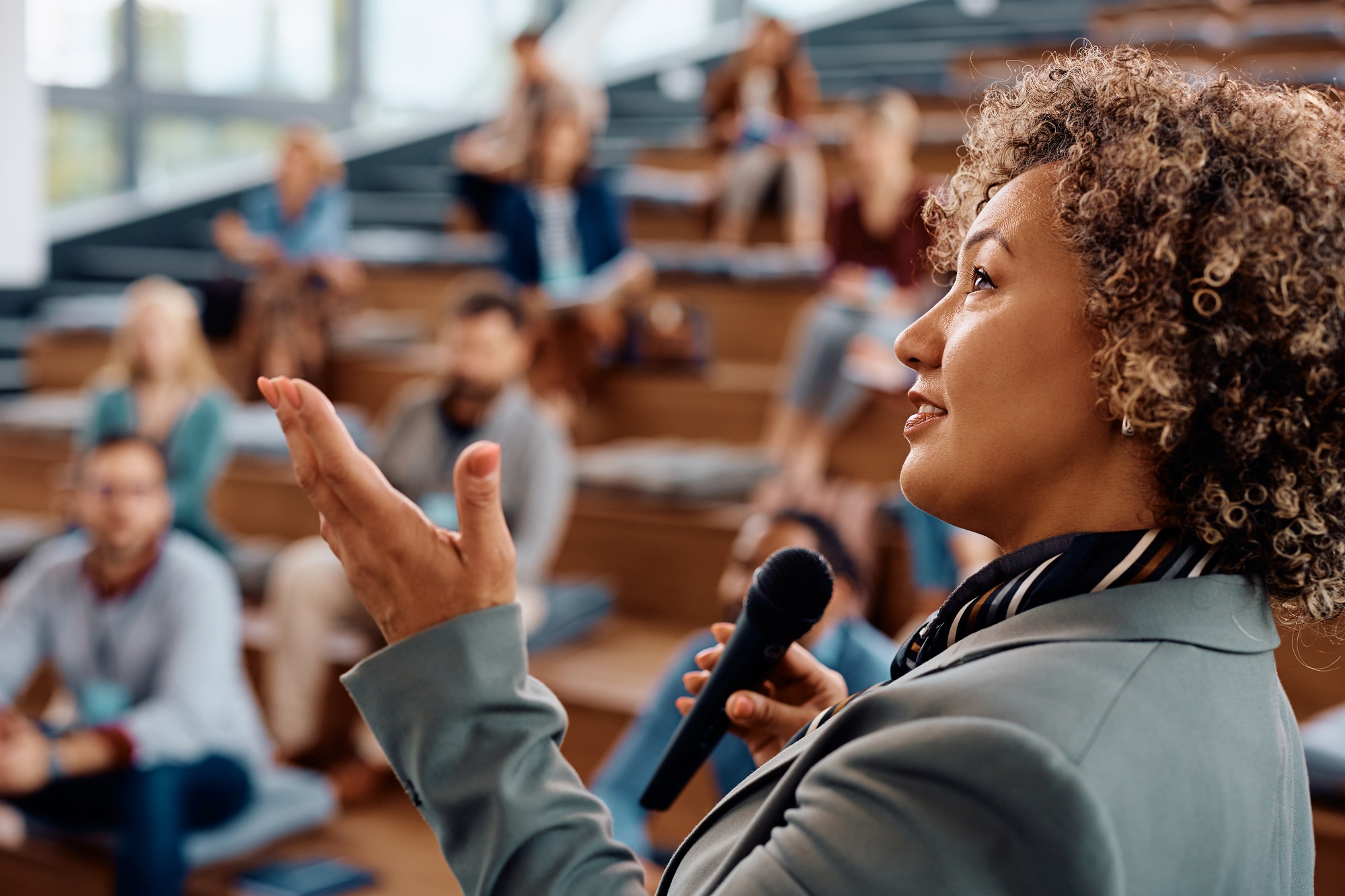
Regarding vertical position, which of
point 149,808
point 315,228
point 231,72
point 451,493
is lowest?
point 149,808

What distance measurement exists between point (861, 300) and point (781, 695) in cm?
222

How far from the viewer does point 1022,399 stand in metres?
0.61

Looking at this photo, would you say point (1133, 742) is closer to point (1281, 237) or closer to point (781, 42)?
point (1281, 237)

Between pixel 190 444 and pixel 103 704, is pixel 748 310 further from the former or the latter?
pixel 103 704

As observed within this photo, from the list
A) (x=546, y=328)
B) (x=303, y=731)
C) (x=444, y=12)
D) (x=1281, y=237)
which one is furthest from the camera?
(x=444, y=12)

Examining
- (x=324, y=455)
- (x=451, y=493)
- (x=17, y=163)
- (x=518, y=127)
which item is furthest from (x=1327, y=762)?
(x=17, y=163)

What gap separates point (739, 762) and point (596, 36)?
5.01 m

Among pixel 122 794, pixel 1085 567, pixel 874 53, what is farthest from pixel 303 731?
pixel 874 53

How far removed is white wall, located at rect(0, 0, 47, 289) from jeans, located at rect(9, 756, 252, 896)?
2403 mm

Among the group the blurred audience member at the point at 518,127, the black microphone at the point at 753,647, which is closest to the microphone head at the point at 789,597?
the black microphone at the point at 753,647

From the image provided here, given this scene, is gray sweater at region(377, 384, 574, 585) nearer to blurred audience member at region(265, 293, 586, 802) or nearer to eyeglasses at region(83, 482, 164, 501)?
blurred audience member at region(265, 293, 586, 802)

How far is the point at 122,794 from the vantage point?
84.1 inches

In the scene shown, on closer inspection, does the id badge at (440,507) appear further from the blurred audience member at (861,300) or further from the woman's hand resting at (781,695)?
the woman's hand resting at (781,695)

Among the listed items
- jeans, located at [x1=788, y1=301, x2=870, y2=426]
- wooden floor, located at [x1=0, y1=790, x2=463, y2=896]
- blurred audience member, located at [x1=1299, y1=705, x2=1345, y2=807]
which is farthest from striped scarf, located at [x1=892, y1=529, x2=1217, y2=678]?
jeans, located at [x1=788, y1=301, x2=870, y2=426]
